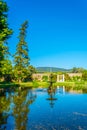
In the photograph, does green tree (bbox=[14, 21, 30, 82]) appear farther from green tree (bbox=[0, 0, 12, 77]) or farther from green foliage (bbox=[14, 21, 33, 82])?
green tree (bbox=[0, 0, 12, 77])

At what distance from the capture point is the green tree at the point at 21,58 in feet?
275

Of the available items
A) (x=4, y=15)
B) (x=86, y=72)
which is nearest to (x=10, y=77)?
(x=86, y=72)

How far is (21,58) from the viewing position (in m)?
85.5

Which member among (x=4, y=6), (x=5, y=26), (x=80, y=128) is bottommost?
(x=80, y=128)

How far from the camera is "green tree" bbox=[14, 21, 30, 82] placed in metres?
83.8

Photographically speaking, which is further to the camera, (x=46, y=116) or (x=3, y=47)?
(x=3, y=47)

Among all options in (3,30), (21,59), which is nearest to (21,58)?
(21,59)

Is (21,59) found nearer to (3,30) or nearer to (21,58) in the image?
(21,58)

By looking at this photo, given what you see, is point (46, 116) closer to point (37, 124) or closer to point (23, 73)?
point (37, 124)

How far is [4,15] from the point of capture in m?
32.6

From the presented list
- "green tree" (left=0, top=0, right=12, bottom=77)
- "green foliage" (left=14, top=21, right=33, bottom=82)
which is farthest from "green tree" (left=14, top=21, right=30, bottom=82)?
"green tree" (left=0, top=0, right=12, bottom=77)

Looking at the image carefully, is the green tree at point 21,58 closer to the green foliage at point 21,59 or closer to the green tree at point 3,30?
the green foliage at point 21,59

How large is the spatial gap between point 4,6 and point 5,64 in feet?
19.8

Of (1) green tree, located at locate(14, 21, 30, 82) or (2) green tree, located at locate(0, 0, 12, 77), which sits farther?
(1) green tree, located at locate(14, 21, 30, 82)
